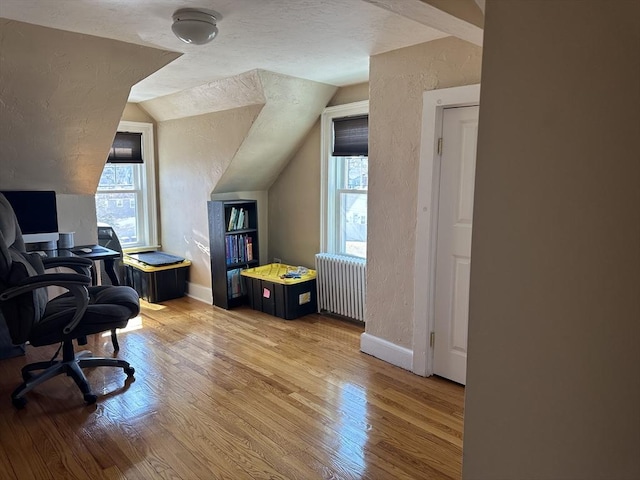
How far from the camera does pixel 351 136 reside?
12.6 ft

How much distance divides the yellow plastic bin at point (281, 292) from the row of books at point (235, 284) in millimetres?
83

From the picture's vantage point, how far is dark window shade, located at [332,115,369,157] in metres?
3.73

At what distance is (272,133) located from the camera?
157 inches

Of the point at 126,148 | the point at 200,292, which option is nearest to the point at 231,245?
the point at 200,292

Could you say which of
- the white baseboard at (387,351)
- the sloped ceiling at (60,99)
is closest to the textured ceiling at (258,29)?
the sloped ceiling at (60,99)

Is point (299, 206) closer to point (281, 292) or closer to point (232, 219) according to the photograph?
point (232, 219)

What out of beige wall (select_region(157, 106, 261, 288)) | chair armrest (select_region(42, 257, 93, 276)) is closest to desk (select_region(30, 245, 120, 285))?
chair armrest (select_region(42, 257, 93, 276))

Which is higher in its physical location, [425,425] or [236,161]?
[236,161]

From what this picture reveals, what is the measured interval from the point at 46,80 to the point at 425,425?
117 inches

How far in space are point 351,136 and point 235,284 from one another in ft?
5.87

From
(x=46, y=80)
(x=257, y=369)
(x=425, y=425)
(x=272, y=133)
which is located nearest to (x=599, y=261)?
(x=425, y=425)

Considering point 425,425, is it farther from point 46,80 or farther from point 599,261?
point 46,80

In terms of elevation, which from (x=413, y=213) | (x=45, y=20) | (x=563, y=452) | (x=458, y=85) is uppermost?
(x=45, y=20)

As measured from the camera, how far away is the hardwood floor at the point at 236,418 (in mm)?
2010
